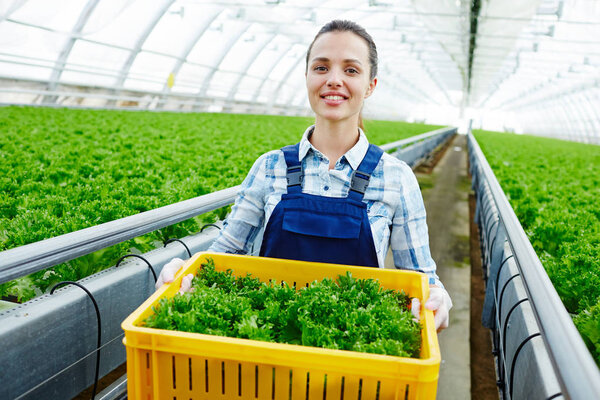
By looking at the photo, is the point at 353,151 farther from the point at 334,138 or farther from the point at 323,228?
A: the point at 323,228

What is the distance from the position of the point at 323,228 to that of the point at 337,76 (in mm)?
633

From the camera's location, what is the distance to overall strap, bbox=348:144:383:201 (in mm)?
1897

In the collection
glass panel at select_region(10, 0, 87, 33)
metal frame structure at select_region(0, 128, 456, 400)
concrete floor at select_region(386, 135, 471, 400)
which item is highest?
glass panel at select_region(10, 0, 87, 33)

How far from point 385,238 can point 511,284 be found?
1.18 metres

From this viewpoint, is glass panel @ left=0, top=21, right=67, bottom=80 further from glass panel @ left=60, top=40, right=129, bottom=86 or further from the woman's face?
the woman's face

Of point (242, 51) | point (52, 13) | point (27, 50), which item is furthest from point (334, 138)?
point (242, 51)

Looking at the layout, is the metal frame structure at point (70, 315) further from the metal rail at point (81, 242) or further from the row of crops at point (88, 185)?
the row of crops at point (88, 185)

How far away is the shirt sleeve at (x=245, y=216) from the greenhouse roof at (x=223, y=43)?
38.6ft

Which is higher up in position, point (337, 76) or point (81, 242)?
point (337, 76)

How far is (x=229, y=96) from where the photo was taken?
A: 96.0ft

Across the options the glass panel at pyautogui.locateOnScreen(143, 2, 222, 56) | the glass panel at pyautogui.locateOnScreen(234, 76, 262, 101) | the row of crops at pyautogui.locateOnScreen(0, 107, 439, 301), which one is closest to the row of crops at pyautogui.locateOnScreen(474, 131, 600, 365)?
the row of crops at pyautogui.locateOnScreen(0, 107, 439, 301)

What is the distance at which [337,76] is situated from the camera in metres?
1.97

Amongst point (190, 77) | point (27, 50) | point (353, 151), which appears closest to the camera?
point (353, 151)

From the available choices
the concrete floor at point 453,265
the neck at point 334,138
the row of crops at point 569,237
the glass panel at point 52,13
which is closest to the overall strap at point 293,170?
the neck at point 334,138
